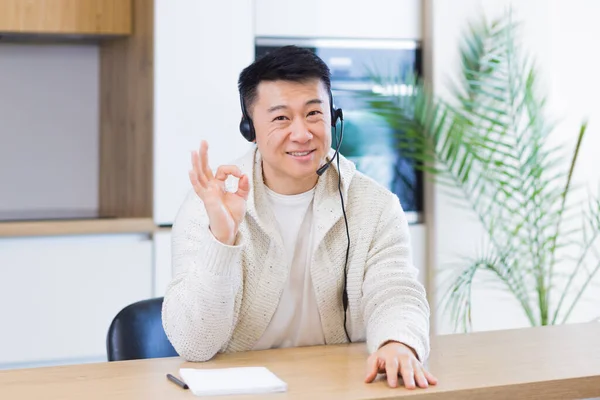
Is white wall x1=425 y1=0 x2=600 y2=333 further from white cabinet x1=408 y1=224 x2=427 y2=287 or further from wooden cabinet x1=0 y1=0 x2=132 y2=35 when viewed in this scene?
wooden cabinet x1=0 y1=0 x2=132 y2=35

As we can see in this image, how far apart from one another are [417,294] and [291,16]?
1.84 meters

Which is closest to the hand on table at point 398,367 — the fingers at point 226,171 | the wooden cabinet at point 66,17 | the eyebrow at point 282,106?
the fingers at point 226,171

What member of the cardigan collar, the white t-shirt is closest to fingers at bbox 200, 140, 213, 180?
the cardigan collar

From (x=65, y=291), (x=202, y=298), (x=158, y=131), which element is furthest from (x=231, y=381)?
(x=158, y=131)

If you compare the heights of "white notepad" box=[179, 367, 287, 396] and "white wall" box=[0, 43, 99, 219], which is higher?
"white wall" box=[0, 43, 99, 219]

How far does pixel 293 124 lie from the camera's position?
2.06 metres

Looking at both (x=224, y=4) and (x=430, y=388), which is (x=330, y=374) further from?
(x=224, y=4)

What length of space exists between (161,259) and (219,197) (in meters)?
1.57

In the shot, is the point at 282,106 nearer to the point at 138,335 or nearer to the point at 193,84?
the point at 138,335

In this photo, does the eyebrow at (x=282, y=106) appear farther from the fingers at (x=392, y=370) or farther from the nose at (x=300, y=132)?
the fingers at (x=392, y=370)

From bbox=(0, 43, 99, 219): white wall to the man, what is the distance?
5.88ft

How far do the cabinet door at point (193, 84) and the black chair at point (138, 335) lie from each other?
132cm

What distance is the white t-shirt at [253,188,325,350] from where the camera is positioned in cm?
214

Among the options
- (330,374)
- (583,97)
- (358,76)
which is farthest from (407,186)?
(330,374)
